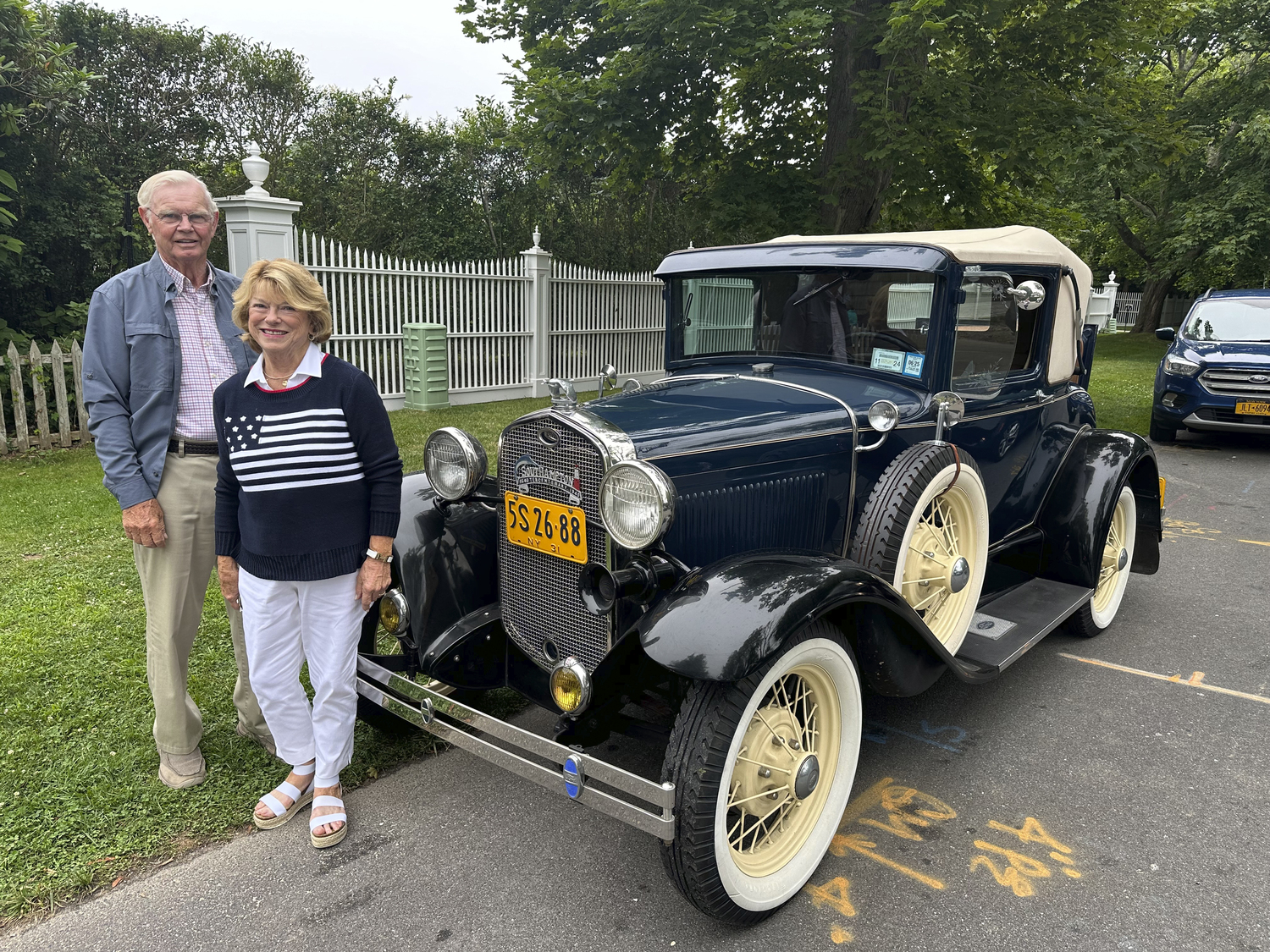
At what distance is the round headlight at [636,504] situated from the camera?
2.37m

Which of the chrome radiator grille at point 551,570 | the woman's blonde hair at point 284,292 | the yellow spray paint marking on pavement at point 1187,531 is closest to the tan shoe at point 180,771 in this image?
the chrome radiator grille at point 551,570

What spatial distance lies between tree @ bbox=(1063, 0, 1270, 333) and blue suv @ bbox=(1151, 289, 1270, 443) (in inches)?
77.7

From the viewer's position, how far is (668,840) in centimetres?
217

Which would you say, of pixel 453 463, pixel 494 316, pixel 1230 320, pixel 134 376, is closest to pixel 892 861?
pixel 453 463

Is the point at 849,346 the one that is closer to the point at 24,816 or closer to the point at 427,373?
the point at 24,816

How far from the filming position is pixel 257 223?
8.59 metres

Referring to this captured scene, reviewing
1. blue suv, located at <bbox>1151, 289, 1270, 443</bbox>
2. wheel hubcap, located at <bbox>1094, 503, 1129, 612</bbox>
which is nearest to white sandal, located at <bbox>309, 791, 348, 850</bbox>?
wheel hubcap, located at <bbox>1094, 503, 1129, 612</bbox>

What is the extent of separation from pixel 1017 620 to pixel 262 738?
3148 mm

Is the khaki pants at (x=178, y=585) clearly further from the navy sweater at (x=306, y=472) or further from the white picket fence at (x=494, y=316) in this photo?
the white picket fence at (x=494, y=316)

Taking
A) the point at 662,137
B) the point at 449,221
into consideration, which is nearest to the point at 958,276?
the point at 662,137

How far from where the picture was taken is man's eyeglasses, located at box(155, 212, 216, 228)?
8.82ft

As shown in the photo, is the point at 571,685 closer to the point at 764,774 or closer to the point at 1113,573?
the point at 764,774

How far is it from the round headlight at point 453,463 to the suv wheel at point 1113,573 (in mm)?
3218

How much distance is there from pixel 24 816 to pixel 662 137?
908 centimetres
